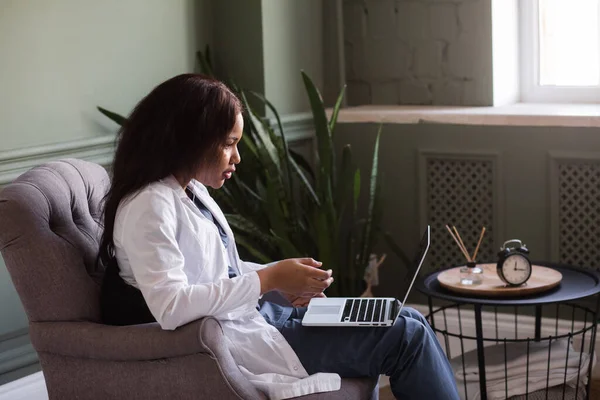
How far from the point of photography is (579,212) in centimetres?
328

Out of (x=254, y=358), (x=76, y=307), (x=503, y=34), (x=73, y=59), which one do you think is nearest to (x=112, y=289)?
(x=76, y=307)

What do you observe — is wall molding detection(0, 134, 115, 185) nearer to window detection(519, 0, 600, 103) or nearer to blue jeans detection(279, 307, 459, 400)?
blue jeans detection(279, 307, 459, 400)

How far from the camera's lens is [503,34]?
3.55 m

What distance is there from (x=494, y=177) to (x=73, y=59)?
1492mm

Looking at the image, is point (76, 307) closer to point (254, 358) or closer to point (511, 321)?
point (254, 358)

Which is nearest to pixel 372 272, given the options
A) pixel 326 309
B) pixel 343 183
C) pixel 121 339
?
pixel 343 183

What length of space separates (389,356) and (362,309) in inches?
5.7

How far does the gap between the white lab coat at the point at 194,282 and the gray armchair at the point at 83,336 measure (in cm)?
4

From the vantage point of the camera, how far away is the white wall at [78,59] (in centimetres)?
275

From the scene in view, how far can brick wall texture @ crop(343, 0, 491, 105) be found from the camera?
3543 millimetres

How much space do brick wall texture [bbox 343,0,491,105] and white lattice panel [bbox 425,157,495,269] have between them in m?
0.28

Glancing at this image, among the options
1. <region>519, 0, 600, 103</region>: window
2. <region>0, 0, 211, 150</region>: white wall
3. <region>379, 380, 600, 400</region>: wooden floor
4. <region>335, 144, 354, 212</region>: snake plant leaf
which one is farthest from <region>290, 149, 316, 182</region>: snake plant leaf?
<region>519, 0, 600, 103</region>: window

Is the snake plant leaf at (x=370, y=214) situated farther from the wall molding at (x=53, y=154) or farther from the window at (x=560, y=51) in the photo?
the wall molding at (x=53, y=154)

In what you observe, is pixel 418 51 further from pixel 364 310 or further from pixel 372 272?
pixel 364 310
